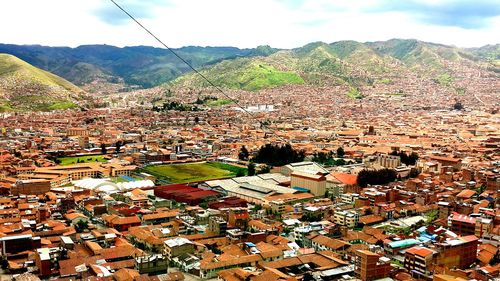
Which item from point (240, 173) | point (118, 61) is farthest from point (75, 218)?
point (118, 61)

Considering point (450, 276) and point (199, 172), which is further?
point (199, 172)

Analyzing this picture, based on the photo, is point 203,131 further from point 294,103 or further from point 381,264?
point 381,264

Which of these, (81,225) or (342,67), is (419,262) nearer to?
(81,225)

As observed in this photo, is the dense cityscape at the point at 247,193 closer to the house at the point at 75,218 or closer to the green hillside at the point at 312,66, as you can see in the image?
the house at the point at 75,218

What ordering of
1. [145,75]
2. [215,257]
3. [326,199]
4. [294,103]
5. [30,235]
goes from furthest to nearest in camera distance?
[145,75] < [294,103] < [326,199] < [30,235] < [215,257]

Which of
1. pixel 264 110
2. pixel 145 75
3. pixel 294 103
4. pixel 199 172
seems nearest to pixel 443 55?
pixel 294 103

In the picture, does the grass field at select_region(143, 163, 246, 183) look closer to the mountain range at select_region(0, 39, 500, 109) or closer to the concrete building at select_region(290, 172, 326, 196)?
the concrete building at select_region(290, 172, 326, 196)

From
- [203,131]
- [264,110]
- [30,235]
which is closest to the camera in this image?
[30,235]
